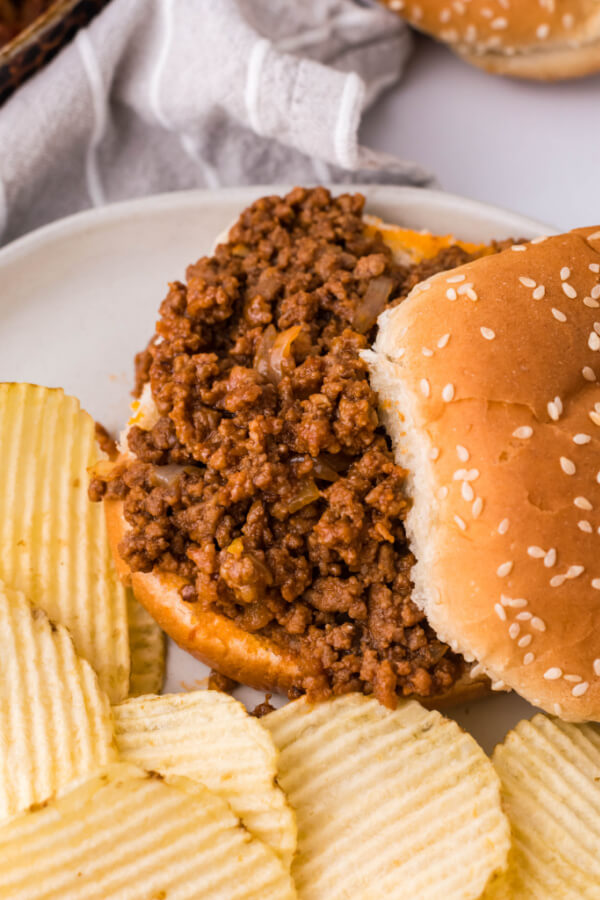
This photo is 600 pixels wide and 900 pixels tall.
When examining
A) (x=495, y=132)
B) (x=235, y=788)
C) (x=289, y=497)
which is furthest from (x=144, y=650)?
(x=495, y=132)

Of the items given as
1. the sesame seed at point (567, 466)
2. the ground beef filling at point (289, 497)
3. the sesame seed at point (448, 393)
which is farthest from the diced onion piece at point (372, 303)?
the sesame seed at point (567, 466)

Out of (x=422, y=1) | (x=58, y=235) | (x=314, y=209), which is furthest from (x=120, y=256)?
(x=422, y=1)

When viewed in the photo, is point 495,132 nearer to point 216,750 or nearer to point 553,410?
point 553,410

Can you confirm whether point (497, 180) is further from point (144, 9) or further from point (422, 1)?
point (144, 9)

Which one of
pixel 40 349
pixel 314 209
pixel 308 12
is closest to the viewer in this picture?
pixel 314 209

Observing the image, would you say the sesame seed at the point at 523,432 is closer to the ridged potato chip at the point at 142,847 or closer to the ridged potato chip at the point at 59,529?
the ridged potato chip at the point at 142,847

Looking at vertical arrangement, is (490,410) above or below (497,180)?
above
